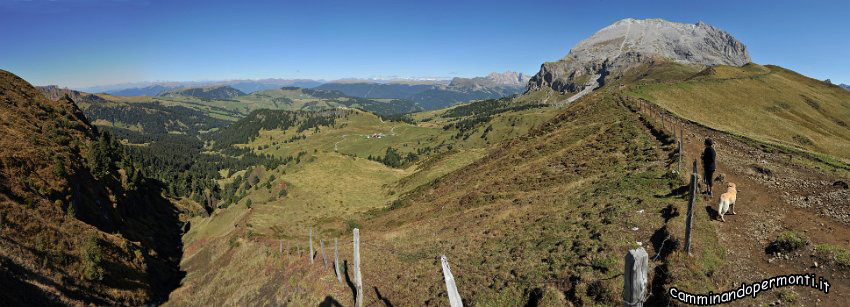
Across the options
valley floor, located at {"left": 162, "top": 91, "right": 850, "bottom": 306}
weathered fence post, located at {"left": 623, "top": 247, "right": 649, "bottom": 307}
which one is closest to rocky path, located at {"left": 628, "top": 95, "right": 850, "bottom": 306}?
valley floor, located at {"left": 162, "top": 91, "right": 850, "bottom": 306}

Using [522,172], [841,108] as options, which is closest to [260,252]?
[522,172]

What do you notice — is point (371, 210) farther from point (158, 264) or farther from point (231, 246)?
point (158, 264)

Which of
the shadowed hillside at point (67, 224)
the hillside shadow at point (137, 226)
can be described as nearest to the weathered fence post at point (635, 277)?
the shadowed hillside at point (67, 224)

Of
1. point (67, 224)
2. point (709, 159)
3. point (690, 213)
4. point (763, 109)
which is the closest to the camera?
point (690, 213)

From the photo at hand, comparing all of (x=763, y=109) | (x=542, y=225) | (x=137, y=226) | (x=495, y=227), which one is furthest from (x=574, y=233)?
(x=137, y=226)

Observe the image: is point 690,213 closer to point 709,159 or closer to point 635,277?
point 709,159

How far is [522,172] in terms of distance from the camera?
160 ft

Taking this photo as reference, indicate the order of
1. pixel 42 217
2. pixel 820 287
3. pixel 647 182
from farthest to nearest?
pixel 42 217 < pixel 647 182 < pixel 820 287

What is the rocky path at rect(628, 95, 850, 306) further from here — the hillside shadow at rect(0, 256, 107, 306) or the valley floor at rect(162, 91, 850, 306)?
the hillside shadow at rect(0, 256, 107, 306)

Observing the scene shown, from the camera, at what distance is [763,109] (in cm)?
7462

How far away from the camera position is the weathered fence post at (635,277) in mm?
7258

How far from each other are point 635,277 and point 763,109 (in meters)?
94.5

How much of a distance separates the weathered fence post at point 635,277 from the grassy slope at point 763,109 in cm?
5507

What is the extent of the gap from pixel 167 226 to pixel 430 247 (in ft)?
343
